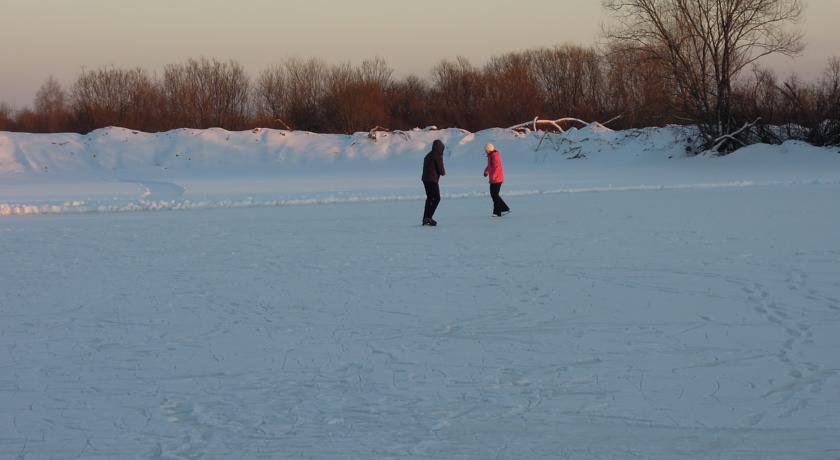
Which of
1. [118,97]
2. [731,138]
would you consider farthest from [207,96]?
[731,138]

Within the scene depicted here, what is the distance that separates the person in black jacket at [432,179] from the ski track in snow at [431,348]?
88.6 inches

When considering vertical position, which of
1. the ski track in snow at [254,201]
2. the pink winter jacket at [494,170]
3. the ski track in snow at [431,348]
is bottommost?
the ski track in snow at [431,348]

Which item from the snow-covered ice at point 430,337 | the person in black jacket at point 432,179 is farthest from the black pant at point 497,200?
the person in black jacket at point 432,179

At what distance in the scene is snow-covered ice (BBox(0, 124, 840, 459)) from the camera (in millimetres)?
4504

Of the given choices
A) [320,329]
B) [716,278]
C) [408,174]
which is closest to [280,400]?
[320,329]

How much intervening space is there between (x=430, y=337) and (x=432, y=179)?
825 cm

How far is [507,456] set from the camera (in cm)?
419

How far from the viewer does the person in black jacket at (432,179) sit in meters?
14.5

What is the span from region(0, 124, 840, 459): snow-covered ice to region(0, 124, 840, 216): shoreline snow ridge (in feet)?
23.9

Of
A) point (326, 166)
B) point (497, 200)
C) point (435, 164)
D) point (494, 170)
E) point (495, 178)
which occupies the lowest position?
point (497, 200)

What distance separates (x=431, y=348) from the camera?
20.4 ft

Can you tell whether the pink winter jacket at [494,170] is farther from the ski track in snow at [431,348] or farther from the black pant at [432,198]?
the ski track in snow at [431,348]

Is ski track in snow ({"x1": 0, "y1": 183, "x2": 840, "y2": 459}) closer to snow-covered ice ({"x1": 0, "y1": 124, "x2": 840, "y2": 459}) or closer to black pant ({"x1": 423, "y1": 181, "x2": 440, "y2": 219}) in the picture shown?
snow-covered ice ({"x1": 0, "y1": 124, "x2": 840, "y2": 459})

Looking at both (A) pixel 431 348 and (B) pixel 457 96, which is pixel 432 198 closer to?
(A) pixel 431 348
